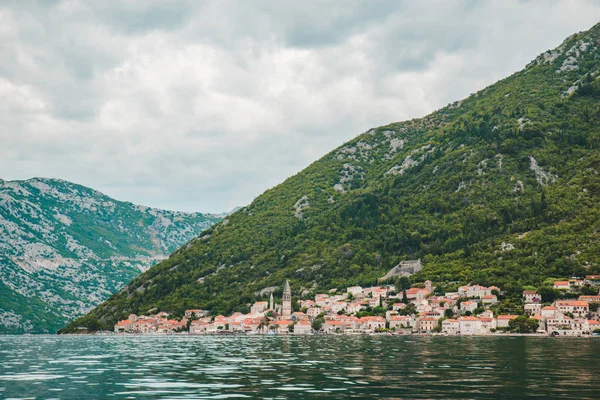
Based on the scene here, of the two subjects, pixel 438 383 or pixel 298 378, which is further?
pixel 298 378

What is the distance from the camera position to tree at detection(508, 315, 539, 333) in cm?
12625

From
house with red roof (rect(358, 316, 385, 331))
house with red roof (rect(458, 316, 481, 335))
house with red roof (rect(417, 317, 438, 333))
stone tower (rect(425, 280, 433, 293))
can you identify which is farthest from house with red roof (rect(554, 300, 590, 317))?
stone tower (rect(425, 280, 433, 293))

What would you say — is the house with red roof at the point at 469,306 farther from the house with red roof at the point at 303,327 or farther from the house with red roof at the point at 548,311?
the house with red roof at the point at 303,327

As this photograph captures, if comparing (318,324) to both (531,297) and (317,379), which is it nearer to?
(531,297)

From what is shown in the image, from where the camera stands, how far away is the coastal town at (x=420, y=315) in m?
129

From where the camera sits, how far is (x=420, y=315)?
Result: 502 ft

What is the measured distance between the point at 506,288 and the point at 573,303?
72.7ft

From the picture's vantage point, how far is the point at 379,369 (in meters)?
47.8

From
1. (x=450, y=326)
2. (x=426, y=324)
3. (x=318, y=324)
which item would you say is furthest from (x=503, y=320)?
(x=318, y=324)

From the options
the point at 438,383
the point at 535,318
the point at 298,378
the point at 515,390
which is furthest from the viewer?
the point at 535,318

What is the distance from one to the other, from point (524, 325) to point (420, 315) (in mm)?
30699

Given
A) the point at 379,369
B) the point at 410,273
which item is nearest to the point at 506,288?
the point at 410,273

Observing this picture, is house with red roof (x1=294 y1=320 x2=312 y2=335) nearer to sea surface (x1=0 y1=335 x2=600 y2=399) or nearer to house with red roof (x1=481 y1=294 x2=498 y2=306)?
house with red roof (x1=481 y1=294 x2=498 y2=306)

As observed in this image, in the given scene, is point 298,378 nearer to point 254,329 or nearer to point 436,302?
point 436,302
